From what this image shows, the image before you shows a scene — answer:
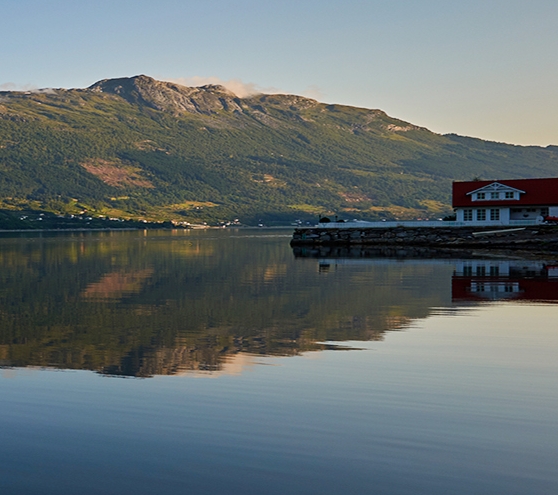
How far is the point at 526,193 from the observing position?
10975cm

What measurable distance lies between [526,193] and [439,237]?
51.5 feet

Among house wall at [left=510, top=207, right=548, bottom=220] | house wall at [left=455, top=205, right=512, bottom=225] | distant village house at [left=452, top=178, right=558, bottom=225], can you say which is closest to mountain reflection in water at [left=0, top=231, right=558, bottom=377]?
house wall at [left=455, top=205, right=512, bottom=225]

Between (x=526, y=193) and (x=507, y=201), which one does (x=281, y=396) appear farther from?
(x=526, y=193)

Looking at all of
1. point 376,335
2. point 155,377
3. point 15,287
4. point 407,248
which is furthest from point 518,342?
point 407,248

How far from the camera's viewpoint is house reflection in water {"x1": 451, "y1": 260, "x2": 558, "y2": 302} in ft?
131

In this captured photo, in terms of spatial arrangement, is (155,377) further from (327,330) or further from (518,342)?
(518,342)

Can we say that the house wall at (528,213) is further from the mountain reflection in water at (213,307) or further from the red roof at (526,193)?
the mountain reflection in water at (213,307)

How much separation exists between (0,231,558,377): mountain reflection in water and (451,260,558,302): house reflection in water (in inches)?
3.0

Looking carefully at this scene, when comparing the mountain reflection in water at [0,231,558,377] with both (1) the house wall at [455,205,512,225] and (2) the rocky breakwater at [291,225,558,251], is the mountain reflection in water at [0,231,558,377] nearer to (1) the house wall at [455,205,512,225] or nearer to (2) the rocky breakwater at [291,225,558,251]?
(2) the rocky breakwater at [291,225,558,251]

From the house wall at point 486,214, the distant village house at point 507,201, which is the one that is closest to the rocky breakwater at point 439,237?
the house wall at point 486,214

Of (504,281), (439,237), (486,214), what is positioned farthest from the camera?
(486,214)

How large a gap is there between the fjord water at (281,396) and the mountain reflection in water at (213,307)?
16 cm

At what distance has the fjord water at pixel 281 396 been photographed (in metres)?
12.5

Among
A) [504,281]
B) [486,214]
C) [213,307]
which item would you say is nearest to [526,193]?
[486,214]
